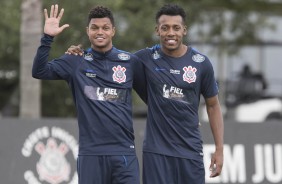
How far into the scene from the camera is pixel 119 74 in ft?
25.0

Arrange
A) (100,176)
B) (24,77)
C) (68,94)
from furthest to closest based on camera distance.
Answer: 1. (68,94)
2. (24,77)
3. (100,176)

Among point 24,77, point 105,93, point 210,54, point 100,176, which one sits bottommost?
point 100,176

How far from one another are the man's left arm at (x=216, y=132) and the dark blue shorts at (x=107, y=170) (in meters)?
0.81

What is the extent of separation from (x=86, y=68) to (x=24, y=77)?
819 cm

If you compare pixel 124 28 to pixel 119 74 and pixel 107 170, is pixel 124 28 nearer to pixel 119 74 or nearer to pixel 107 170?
pixel 119 74

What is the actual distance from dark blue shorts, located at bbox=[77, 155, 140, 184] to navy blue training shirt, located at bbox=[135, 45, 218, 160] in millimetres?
326

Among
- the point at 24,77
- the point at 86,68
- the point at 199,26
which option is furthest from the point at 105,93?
the point at 199,26

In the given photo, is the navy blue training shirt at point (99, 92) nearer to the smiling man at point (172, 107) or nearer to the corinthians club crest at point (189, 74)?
the smiling man at point (172, 107)

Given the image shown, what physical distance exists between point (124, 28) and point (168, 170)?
1251 cm

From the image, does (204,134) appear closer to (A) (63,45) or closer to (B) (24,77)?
(B) (24,77)

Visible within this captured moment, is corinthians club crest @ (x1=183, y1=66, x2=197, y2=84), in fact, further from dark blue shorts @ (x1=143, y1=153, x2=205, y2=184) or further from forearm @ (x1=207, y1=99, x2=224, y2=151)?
dark blue shorts @ (x1=143, y1=153, x2=205, y2=184)

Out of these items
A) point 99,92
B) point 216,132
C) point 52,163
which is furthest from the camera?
point 52,163

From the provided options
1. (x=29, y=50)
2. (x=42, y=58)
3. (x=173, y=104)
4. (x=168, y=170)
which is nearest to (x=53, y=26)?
(x=42, y=58)

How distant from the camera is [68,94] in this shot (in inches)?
804
